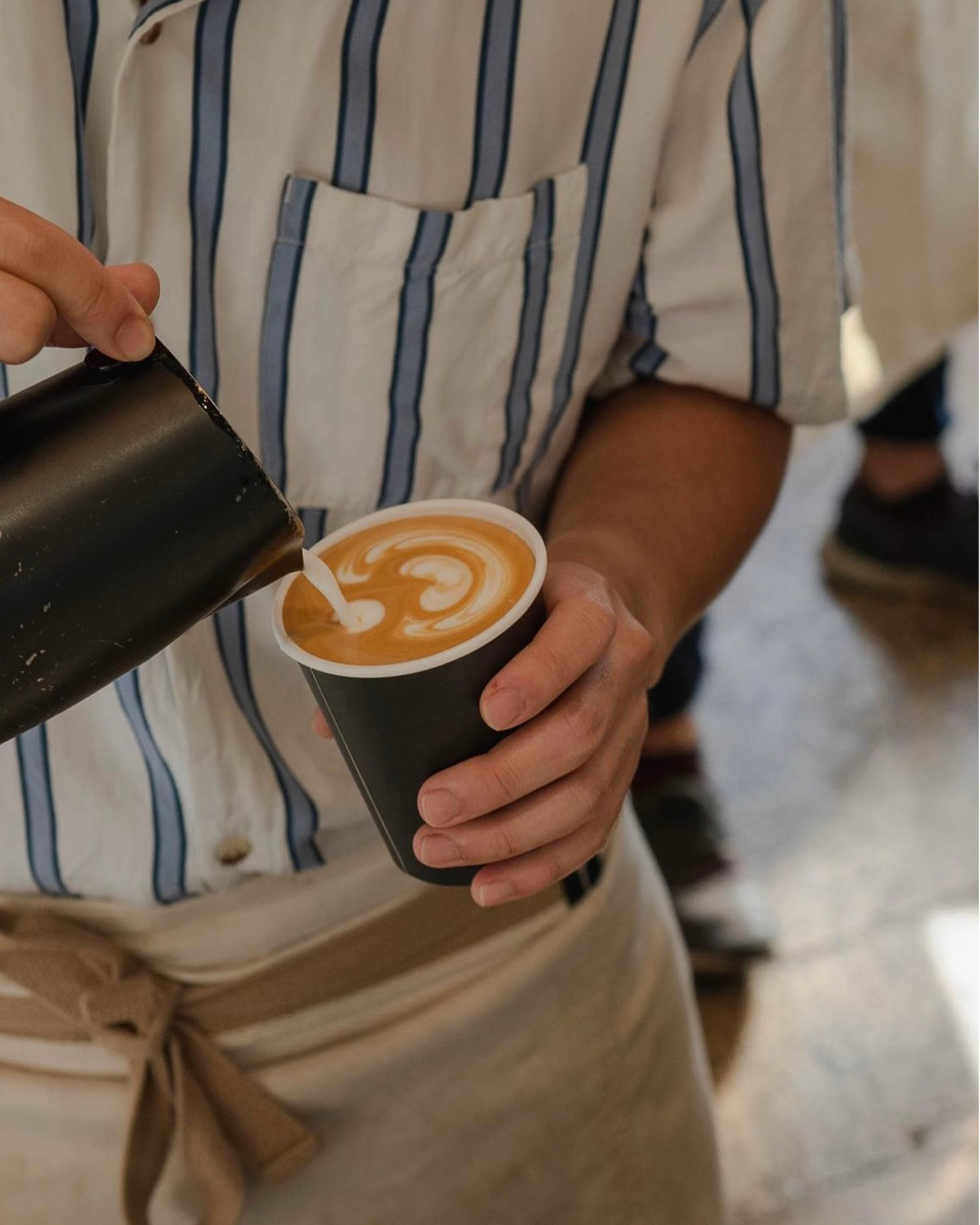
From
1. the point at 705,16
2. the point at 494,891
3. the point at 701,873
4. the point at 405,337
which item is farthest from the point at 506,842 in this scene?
the point at 701,873

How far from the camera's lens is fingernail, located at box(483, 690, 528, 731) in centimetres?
75

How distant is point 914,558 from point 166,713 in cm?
224

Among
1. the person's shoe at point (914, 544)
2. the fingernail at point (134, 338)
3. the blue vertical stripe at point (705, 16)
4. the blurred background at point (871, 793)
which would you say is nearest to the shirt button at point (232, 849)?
the fingernail at point (134, 338)

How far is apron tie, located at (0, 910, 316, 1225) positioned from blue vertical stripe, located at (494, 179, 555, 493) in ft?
1.49

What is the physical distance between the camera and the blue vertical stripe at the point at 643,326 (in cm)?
107

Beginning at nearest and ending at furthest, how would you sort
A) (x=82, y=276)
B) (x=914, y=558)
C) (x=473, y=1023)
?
(x=82, y=276) → (x=473, y=1023) → (x=914, y=558)

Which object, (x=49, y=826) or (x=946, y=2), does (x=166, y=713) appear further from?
(x=946, y=2)

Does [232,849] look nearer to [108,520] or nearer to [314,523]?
[314,523]

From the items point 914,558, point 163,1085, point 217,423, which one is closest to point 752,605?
point 914,558

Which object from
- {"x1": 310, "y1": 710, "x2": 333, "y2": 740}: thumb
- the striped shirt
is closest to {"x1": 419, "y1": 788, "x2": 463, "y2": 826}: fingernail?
{"x1": 310, "y1": 710, "x2": 333, "y2": 740}: thumb

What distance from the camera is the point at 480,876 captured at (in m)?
0.83

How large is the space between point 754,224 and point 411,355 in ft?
0.99

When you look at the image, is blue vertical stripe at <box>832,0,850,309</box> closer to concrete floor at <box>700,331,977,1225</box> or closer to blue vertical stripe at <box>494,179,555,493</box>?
blue vertical stripe at <box>494,179,555,493</box>

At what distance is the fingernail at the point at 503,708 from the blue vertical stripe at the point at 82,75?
37 centimetres
